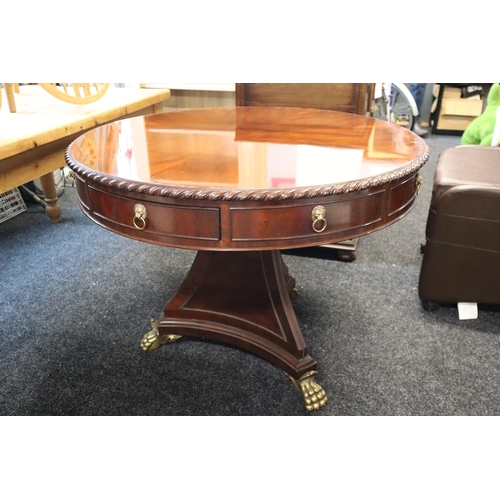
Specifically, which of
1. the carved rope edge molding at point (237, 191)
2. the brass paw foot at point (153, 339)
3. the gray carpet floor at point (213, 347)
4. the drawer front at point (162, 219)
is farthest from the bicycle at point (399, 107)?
the drawer front at point (162, 219)

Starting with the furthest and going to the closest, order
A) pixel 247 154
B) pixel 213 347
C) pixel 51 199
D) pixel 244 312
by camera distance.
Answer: pixel 51 199 < pixel 213 347 < pixel 244 312 < pixel 247 154

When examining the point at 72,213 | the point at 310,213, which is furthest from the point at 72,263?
the point at 310,213

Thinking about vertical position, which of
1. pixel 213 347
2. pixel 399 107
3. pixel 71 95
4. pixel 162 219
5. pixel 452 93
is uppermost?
pixel 71 95

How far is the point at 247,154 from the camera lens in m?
1.07

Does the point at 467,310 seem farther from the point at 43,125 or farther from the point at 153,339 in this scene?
the point at 43,125

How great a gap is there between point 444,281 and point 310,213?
36.8 inches

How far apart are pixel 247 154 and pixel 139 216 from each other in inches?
12.5

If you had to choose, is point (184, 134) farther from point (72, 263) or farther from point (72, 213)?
point (72, 213)

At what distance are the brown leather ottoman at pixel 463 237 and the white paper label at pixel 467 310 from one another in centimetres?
3

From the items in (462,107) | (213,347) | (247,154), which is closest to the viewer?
(247,154)

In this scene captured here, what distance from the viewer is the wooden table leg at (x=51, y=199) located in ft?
7.56

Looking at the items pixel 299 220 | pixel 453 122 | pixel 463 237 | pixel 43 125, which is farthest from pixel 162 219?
pixel 453 122

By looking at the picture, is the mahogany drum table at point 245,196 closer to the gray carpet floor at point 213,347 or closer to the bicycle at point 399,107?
the gray carpet floor at point 213,347

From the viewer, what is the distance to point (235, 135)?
49.2 inches
